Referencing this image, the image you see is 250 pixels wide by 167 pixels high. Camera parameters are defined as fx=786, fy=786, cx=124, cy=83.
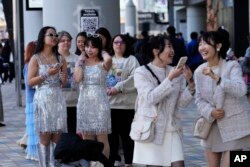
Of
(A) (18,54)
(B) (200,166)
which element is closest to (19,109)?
(A) (18,54)

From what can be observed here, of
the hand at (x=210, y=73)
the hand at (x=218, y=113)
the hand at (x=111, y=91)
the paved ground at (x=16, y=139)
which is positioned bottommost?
the paved ground at (x=16, y=139)

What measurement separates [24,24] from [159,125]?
16.1 m

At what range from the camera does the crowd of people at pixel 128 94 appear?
286 inches

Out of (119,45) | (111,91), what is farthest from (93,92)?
(119,45)

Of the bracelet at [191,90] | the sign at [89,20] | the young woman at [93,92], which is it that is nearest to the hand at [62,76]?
the young woman at [93,92]

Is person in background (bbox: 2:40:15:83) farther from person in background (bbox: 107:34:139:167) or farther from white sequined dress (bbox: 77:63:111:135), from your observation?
white sequined dress (bbox: 77:63:111:135)

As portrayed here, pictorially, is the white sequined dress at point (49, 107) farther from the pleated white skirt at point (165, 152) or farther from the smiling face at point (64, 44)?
the pleated white skirt at point (165, 152)

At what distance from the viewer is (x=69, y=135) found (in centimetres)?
792

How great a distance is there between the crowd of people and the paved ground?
0.36 m

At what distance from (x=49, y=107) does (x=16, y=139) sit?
16.3 ft

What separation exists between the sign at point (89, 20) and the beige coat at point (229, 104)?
4.83 m

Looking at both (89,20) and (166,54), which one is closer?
(166,54)

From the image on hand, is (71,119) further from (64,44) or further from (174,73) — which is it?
(174,73)

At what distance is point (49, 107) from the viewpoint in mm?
8898
